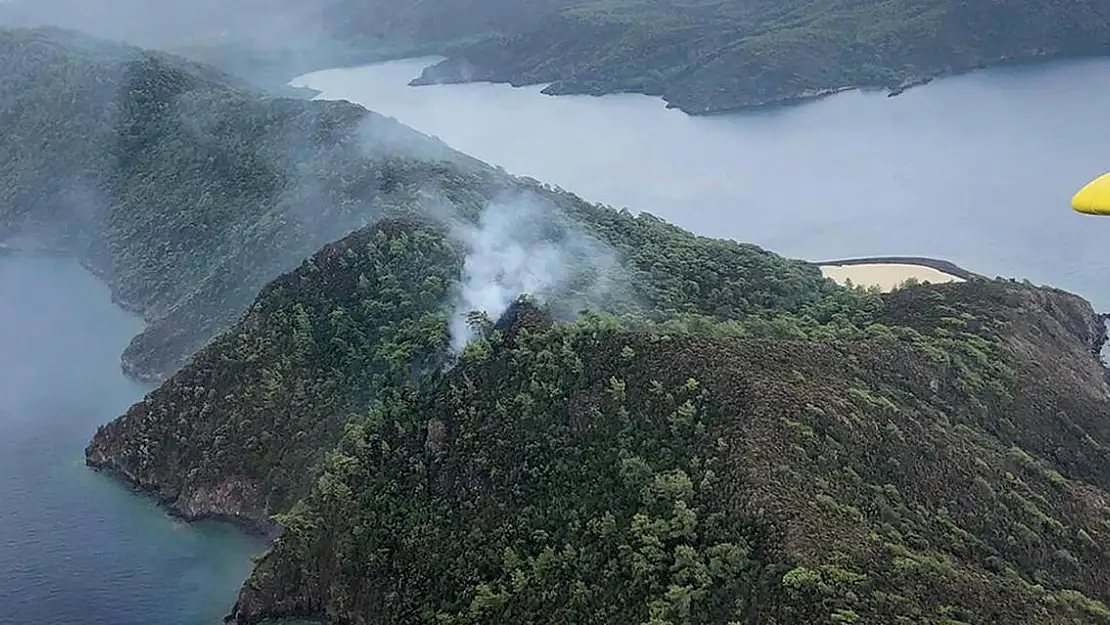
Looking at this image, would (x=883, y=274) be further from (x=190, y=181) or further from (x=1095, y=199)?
(x=190, y=181)

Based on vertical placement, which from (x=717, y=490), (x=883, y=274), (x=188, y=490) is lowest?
(x=188, y=490)

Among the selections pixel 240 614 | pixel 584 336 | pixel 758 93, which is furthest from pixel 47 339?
pixel 758 93

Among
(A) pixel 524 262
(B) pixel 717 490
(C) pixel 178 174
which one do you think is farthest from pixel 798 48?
(B) pixel 717 490

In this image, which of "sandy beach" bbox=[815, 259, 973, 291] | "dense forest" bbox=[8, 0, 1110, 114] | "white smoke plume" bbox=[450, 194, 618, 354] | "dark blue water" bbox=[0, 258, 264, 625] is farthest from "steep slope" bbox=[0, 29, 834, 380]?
"dense forest" bbox=[8, 0, 1110, 114]

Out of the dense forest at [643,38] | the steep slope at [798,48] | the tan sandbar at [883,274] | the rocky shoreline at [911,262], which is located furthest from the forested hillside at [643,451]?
the dense forest at [643,38]

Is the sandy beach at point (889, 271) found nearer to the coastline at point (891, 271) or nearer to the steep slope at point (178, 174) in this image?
the coastline at point (891, 271)
